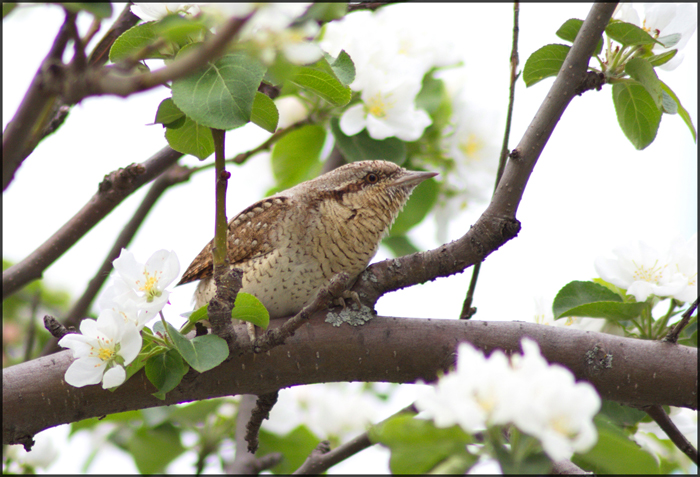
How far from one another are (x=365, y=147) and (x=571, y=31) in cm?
118

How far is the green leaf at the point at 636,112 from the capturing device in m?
1.81

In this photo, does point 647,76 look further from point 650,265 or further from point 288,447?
point 288,447

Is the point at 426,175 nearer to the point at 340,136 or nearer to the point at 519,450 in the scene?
the point at 340,136

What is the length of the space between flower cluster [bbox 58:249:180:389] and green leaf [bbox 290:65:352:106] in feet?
1.85

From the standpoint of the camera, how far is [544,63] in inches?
72.6

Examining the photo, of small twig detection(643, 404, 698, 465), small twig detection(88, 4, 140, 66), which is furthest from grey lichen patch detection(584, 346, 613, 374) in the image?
small twig detection(88, 4, 140, 66)

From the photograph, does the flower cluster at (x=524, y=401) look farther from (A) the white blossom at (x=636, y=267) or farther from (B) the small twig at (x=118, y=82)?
(A) the white blossom at (x=636, y=267)

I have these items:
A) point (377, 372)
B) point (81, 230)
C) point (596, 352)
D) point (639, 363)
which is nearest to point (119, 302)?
point (377, 372)

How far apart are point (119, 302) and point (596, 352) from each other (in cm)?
131

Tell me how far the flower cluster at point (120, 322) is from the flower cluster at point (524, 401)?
0.81 metres

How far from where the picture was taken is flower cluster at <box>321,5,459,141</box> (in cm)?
263

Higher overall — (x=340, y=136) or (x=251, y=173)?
(x=251, y=173)

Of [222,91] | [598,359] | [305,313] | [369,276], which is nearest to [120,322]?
[305,313]

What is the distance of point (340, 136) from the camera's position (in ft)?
9.14
